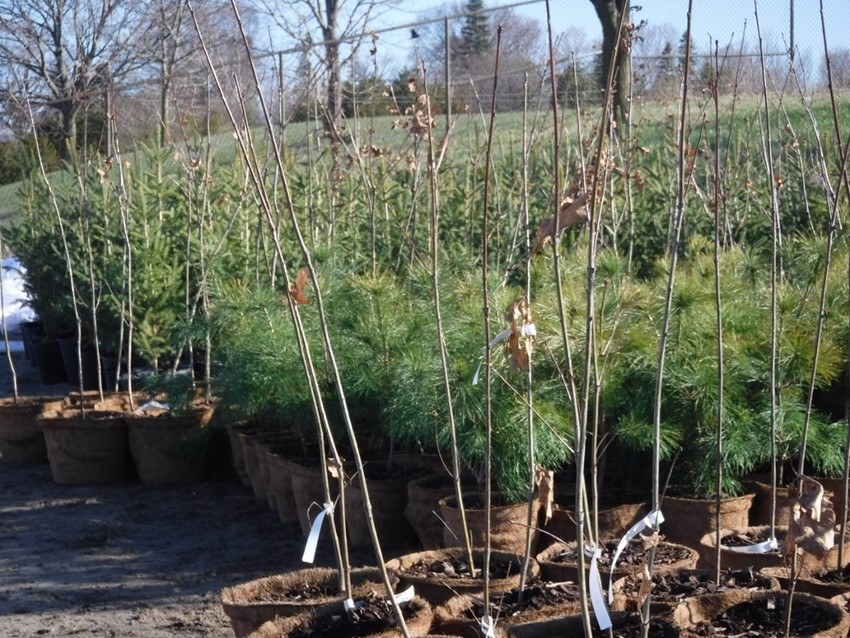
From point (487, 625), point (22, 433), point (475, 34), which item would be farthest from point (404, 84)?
point (487, 625)

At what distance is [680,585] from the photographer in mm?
2973

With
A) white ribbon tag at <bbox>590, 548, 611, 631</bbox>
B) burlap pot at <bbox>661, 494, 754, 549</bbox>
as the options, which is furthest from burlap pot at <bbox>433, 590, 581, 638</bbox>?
burlap pot at <bbox>661, 494, 754, 549</bbox>

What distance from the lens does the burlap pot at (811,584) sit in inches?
116

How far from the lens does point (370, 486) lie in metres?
4.38

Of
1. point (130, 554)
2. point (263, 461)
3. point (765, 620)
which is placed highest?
point (765, 620)

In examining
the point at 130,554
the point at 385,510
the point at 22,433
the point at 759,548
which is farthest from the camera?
the point at 22,433

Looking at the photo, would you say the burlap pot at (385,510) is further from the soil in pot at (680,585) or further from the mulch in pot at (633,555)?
the soil in pot at (680,585)

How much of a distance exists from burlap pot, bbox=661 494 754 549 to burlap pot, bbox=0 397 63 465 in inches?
152

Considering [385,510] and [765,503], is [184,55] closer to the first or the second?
[385,510]

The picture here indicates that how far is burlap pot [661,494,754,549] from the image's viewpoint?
3.80 meters

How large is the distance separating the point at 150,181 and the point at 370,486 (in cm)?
489

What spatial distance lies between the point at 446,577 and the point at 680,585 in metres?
0.65

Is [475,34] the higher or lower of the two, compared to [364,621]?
higher

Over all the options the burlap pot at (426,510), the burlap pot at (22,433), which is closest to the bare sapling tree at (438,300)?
the burlap pot at (426,510)
